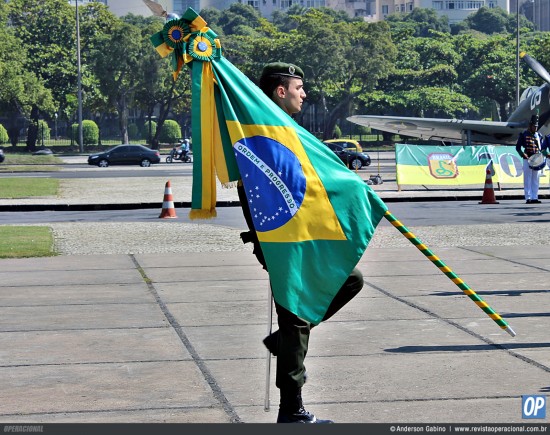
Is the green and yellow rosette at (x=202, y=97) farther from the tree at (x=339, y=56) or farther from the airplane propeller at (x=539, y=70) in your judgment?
the tree at (x=339, y=56)

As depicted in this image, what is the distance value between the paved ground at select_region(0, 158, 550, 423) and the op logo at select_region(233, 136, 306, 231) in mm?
1207

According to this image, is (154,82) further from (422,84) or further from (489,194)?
(489,194)

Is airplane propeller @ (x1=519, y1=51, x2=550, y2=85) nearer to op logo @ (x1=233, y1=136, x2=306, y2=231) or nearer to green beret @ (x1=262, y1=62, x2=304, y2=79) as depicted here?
green beret @ (x1=262, y1=62, x2=304, y2=79)

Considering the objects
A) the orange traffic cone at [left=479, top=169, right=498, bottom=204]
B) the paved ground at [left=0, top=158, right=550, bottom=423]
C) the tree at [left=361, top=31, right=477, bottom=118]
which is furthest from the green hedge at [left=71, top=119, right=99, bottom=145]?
the paved ground at [left=0, top=158, right=550, bottom=423]

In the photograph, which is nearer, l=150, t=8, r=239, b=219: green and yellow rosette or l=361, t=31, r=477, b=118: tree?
l=150, t=8, r=239, b=219: green and yellow rosette

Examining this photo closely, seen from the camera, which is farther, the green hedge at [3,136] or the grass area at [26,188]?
the green hedge at [3,136]

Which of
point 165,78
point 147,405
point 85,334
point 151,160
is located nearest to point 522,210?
point 85,334

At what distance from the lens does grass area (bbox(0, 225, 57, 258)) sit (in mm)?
14922

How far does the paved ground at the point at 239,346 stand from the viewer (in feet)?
21.2

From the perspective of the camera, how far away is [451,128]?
43.1 meters

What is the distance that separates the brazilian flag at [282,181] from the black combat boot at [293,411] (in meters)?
0.41

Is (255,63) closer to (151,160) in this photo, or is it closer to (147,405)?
(151,160)

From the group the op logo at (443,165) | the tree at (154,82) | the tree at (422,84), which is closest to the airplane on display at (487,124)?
the op logo at (443,165)

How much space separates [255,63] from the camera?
94438mm
